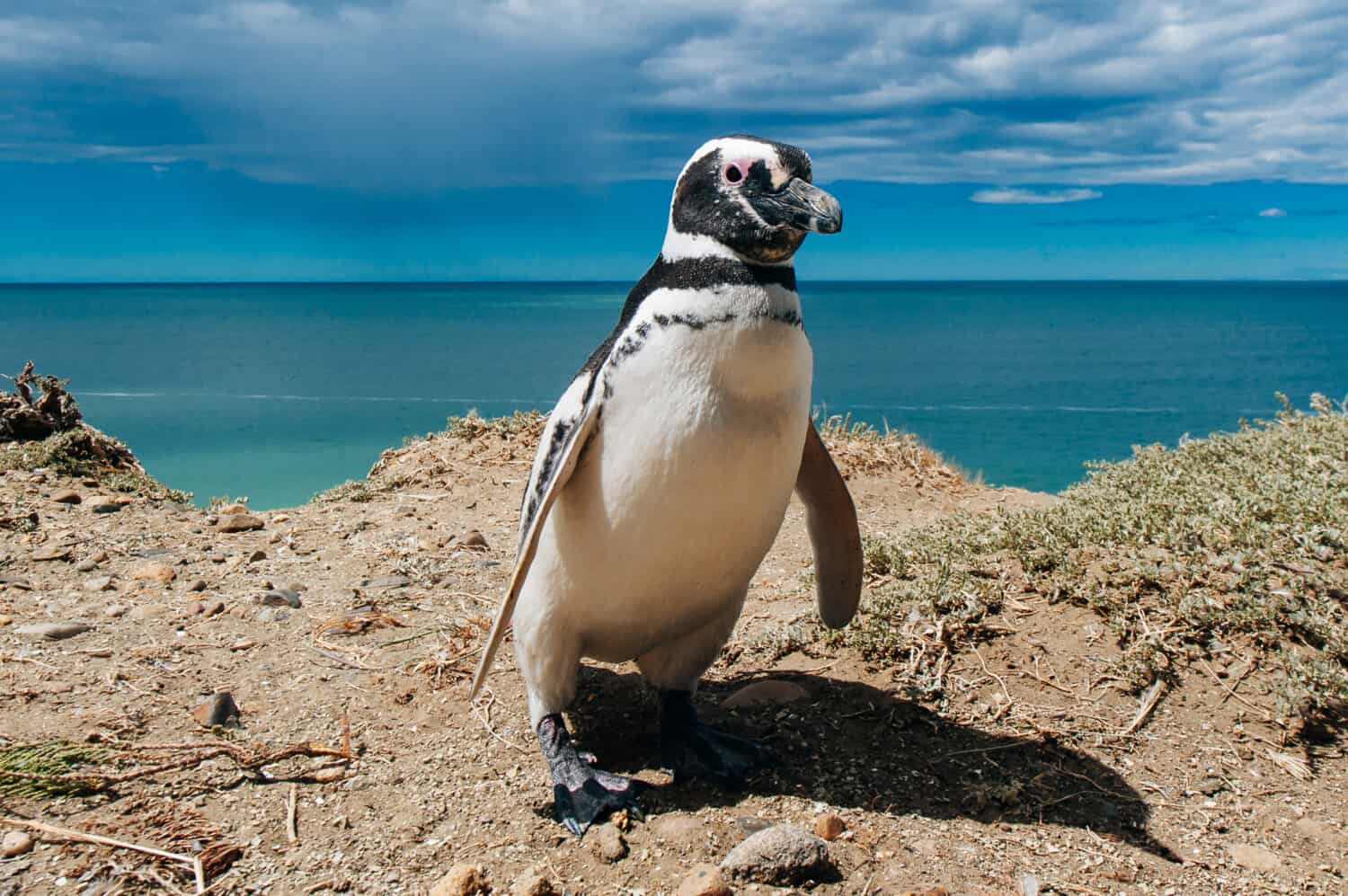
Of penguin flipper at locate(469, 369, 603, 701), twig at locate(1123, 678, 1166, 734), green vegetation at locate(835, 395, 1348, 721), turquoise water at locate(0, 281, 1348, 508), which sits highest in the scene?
penguin flipper at locate(469, 369, 603, 701)

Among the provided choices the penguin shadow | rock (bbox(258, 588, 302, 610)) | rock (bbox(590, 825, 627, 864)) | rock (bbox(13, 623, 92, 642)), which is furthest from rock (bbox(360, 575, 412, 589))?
rock (bbox(590, 825, 627, 864))

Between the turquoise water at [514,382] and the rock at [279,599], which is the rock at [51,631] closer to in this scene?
the rock at [279,599]

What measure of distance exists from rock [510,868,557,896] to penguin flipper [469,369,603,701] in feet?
1.99

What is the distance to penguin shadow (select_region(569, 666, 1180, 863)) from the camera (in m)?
3.04

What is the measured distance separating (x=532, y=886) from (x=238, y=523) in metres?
4.18

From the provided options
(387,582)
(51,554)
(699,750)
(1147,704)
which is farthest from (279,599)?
(1147,704)

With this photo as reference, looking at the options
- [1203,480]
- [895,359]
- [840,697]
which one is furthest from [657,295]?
[895,359]

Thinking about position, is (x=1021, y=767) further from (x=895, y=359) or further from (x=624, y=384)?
(x=895, y=359)

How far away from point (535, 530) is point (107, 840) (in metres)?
1.41

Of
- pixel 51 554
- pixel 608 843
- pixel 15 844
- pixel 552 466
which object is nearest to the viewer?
pixel 15 844

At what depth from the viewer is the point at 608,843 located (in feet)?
9.07

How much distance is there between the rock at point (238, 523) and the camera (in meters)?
5.92

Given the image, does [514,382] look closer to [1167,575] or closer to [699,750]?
[1167,575]

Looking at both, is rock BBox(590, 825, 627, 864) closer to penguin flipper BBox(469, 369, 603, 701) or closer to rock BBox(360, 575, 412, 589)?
penguin flipper BBox(469, 369, 603, 701)
